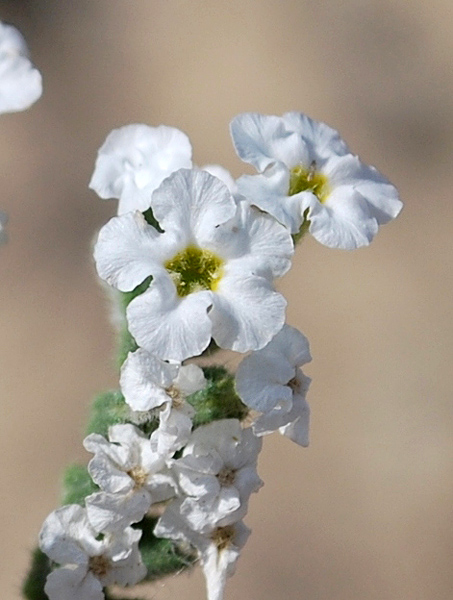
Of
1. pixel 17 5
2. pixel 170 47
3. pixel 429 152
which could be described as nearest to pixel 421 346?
pixel 429 152

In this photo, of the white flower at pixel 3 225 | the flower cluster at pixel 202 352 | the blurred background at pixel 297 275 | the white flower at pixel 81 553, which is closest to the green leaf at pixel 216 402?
the flower cluster at pixel 202 352

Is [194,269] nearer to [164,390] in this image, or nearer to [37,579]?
[164,390]

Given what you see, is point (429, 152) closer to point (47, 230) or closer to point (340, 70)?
point (340, 70)

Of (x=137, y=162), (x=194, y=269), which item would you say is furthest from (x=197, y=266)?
(x=137, y=162)

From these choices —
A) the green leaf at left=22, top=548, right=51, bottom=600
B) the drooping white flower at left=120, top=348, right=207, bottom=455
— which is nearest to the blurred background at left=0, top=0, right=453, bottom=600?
the green leaf at left=22, top=548, right=51, bottom=600

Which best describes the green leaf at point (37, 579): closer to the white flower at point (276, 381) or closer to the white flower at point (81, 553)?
the white flower at point (81, 553)
